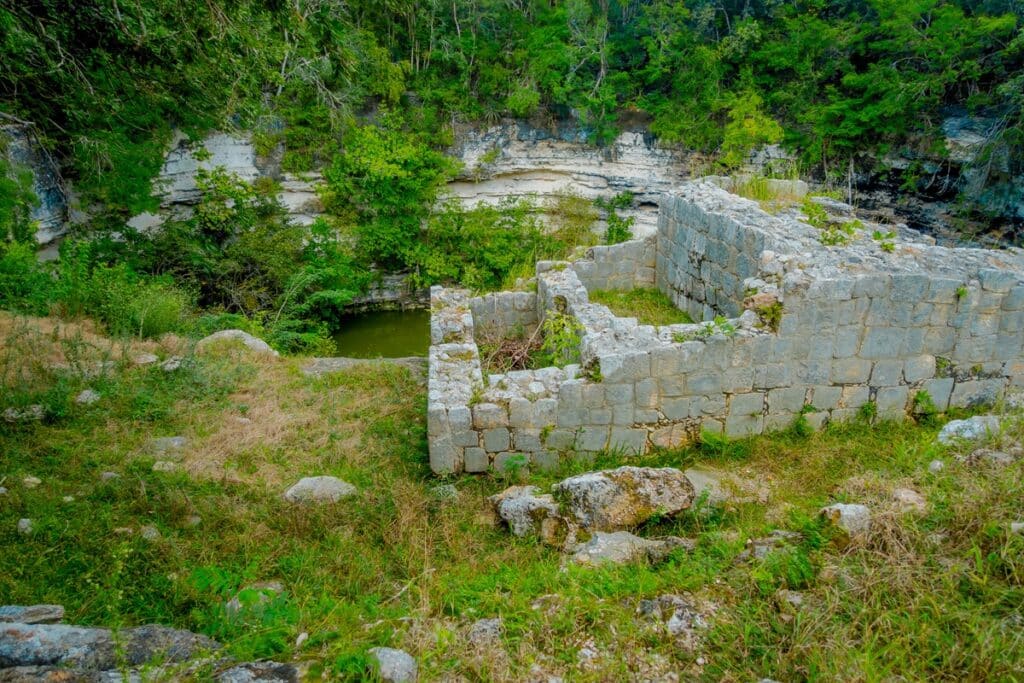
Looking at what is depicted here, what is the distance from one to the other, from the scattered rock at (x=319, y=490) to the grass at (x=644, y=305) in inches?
185

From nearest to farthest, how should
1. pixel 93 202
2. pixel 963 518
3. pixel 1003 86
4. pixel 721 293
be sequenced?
1. pixel 963 518
2. pixel 721 293
3. pixel 1003 86
4. pixel 93 202

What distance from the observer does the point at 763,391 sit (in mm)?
5871

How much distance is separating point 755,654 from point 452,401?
3222 millimetres

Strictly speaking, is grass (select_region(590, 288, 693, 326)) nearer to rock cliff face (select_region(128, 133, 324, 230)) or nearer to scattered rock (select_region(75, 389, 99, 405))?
scattered rock (select_region(75, 389, 99, 405))

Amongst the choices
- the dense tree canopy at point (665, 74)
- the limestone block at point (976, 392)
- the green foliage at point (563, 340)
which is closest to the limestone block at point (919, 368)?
the limestone block at point (976, 392)

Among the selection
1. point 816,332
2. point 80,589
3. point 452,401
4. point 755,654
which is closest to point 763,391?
point 816,332

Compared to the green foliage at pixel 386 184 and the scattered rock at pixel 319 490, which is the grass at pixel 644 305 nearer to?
the scattered rock at pixel 319 490

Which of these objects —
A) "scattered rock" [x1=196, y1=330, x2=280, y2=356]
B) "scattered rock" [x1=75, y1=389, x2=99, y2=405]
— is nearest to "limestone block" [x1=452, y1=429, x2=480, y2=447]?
"scattered rock" [x1=75, y1=389, x2=99, y2=405]

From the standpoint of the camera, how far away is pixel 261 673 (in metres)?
2.65

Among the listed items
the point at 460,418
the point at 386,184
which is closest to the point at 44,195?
the point at 386,184

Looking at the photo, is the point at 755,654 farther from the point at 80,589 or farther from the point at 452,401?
the point at 80,589

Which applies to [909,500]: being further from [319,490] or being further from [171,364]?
[171,364]

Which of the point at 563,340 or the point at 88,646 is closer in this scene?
the point at 88,646

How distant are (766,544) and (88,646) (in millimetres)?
3391
